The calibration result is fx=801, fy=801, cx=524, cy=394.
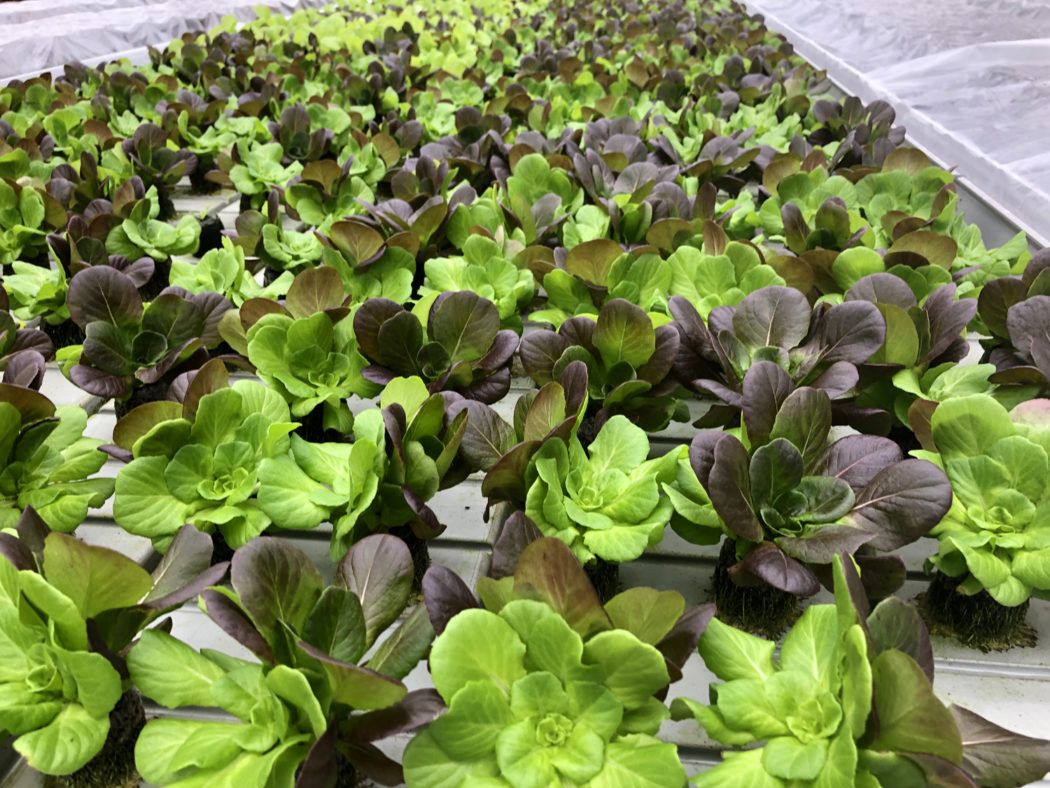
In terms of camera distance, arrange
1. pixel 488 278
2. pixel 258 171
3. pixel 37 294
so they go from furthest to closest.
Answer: pixel 258 171
pixel 37 294
pixel 488 278

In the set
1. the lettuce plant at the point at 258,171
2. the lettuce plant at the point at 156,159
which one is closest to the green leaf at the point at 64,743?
the lettuce plant at the point at 258,171

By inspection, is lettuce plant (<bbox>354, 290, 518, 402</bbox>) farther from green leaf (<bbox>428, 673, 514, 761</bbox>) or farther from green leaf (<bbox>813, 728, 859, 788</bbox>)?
green leaf (<bbox>813, 728, 859, 788</bbox>)

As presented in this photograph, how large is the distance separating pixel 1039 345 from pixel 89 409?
177cm

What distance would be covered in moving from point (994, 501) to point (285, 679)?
33.8 inches

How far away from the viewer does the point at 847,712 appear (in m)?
0.70

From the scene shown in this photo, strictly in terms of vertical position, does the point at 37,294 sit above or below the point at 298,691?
below

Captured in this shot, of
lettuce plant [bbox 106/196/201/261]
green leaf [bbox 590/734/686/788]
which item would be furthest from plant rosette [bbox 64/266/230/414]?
green leaf [bbox 590/734/686/788]

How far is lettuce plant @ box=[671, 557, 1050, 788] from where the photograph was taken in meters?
0.65

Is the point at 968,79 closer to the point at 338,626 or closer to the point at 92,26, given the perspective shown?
the point at 338,626

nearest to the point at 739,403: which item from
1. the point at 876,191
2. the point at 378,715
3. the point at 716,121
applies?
the point at 378,715

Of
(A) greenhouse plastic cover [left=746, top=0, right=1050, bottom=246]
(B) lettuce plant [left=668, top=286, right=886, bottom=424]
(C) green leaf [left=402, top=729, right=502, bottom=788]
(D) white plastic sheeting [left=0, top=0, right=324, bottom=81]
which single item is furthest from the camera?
(D) white plastic sheeting [left=0, top=0, right=324, bottom=81]

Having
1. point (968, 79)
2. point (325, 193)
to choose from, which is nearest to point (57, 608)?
point (325, 193)

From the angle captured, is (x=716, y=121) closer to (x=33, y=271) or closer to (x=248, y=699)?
(x=33, y=271)

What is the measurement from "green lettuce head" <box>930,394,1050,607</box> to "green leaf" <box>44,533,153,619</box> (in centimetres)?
94
